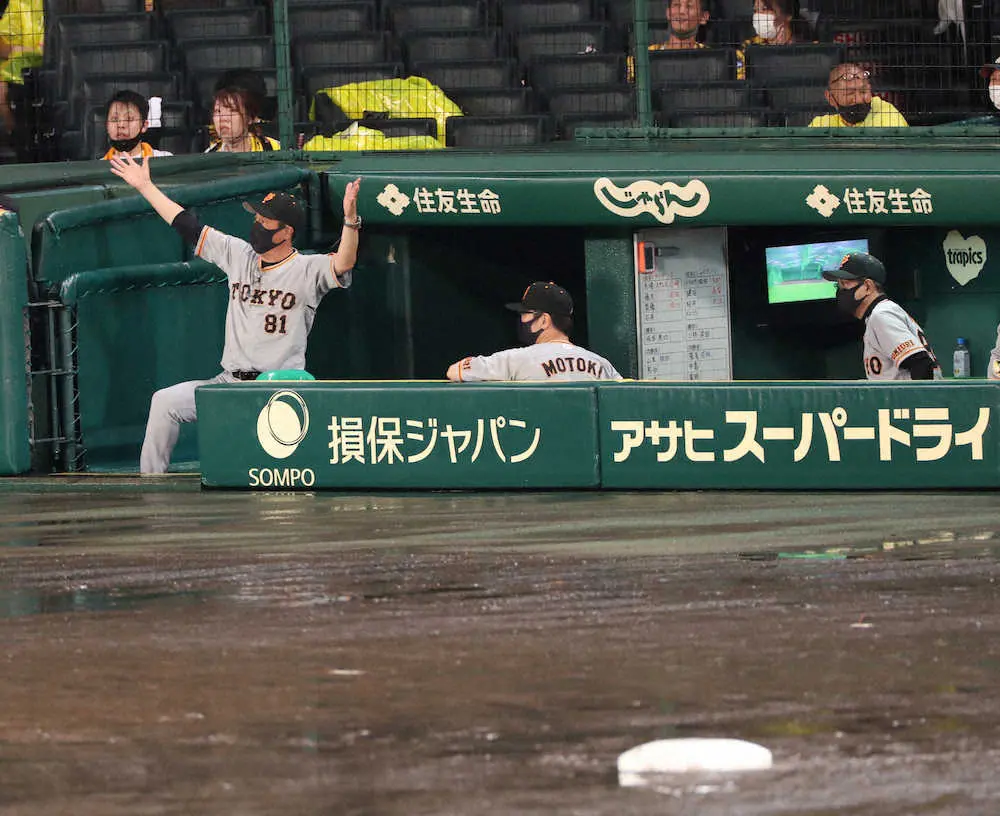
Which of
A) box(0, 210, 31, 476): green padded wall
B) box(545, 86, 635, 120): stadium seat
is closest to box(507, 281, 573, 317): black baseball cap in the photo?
box(0, 210, 31, 476): green padded wall

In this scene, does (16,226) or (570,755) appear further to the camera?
(16,226)

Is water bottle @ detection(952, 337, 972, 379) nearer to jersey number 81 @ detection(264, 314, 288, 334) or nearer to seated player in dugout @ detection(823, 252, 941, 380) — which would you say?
seated player in dugout @ detection(823, 252, 941, 380)

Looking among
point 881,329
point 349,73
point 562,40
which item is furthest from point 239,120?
point 881,329

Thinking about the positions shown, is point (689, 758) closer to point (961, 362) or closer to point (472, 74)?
point (961, 362)

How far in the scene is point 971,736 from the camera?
4.23 metres

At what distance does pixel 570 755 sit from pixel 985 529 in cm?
311

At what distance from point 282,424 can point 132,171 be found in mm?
1787

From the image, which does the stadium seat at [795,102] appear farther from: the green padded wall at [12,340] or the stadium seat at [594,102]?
the green padded wall at [12,340]

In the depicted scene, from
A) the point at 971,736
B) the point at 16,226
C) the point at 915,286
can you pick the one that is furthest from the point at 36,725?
the point at 915,286

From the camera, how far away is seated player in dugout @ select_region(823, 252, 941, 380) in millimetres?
8648

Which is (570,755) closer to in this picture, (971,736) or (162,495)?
(971,736)

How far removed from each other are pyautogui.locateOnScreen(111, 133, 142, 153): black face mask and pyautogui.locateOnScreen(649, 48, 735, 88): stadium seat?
2.94 meters

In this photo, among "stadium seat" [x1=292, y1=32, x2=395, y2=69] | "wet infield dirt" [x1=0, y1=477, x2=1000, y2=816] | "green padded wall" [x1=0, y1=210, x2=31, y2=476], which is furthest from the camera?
"stadium seat" [x1=292, y1=32, x2=395, y2=69]

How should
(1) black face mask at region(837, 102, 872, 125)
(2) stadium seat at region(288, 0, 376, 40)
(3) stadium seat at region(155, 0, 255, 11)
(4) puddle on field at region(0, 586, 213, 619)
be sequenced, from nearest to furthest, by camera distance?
(4) puddle on field at region(0, 586, 213, 619)
(1) black face mask at region(837, 102, 872, 125)
(2) stadium seat at region(288, 0, 376, 40)
(3) stadium seat at region(155, 0, 255, 11)
